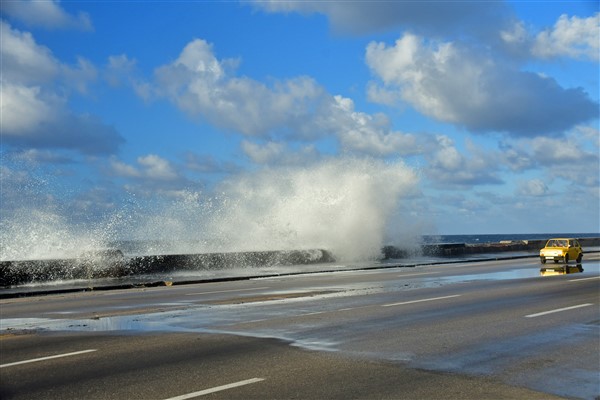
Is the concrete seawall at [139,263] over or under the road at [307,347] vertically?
over

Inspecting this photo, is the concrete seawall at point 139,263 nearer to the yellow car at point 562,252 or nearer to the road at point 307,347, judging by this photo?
the road at point 307,347

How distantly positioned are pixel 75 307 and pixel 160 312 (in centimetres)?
287

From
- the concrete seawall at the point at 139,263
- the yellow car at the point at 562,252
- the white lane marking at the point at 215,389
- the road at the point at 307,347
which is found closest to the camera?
the white lane marking at the point at 215,389

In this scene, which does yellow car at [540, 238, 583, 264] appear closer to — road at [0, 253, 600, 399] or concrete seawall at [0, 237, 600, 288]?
concrete seawall at [0, 237, 600, 288]

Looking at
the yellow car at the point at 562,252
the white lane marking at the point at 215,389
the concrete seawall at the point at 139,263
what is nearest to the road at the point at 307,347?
the white lane marking at the point at 215,389

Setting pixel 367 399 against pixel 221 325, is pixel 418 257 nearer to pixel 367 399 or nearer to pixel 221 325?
pixel 221 325

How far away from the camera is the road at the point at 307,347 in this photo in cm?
734

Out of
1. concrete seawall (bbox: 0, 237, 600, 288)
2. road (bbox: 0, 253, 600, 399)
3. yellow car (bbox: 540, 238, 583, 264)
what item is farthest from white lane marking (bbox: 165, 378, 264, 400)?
yellow car (bbox: 540, 238, 583, 264)

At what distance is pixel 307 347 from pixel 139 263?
70.5 ft

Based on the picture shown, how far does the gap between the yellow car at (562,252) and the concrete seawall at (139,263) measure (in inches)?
507

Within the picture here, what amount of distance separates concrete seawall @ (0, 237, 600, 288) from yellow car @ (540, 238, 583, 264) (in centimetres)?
1287

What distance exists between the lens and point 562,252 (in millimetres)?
33812

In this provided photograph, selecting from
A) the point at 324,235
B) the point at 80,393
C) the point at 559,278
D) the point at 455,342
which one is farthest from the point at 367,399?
the point at 324,235

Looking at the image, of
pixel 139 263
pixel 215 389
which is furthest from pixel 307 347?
pixel 139 263
